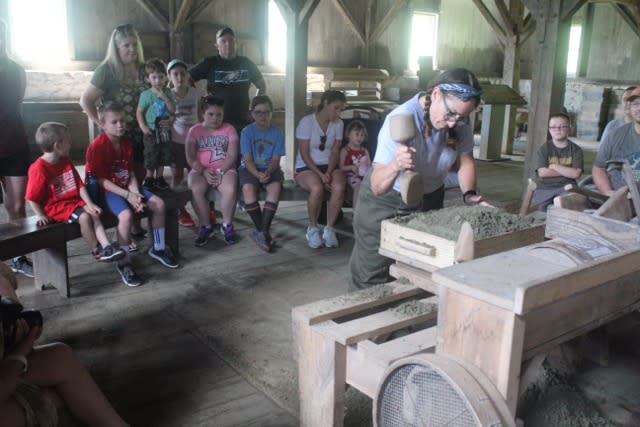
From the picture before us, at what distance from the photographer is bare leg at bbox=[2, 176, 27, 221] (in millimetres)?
4074

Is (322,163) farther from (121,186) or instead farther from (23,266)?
(23,266)

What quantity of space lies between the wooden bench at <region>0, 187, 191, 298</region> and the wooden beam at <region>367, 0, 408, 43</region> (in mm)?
10880

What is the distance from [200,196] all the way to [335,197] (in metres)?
1.12

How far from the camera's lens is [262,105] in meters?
5.06

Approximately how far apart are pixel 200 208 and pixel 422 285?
9.40ft

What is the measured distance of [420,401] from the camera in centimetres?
171

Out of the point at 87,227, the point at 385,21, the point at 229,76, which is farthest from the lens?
the point at 385,21


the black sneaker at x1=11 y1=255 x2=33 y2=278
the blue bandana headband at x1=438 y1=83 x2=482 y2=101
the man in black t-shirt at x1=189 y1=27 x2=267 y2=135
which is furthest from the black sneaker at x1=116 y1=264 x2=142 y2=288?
the blue bandana headband at x1=438 y1=83 x2=482 y2=101

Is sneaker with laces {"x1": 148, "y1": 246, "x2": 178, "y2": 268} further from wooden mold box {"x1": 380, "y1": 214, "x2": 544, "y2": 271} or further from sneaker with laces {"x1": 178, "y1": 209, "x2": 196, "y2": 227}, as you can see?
wooden mold box {"x1": 380, "y1": 214, "x2": 544, "y2": 271}

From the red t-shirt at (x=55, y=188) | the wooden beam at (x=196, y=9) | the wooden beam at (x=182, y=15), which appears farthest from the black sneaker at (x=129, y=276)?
the wooden beam at (x=196, y=9)

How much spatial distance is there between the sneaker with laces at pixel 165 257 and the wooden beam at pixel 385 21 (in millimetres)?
10611

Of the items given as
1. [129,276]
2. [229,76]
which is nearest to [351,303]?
[129,276]

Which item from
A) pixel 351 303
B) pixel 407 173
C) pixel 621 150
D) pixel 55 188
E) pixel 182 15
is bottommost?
pixel 351 303

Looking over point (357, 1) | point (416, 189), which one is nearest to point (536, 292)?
point (416, 189)
